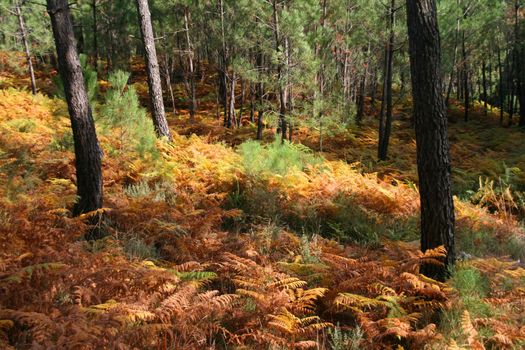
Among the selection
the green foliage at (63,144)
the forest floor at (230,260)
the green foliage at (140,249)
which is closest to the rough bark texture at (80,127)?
the forest floor at (230,260)

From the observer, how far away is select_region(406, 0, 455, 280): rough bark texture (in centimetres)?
363

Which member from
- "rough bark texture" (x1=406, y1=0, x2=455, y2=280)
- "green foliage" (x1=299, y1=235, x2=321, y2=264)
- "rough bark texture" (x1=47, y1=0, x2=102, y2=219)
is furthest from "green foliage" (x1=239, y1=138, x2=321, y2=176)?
"rough bark texture" (x1=406, y1=0, x2=455, y2=280)

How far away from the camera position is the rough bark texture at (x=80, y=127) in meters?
5.02

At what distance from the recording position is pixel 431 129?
373cm

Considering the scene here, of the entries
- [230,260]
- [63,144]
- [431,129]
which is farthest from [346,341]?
[63,144]

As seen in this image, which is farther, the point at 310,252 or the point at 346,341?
the point at 310,252

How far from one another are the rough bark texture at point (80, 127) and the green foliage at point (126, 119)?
8.43 feet

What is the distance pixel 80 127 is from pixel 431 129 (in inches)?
164

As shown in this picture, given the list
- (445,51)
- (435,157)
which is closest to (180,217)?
(435,157)

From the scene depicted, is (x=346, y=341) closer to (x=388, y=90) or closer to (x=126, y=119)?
(x=126, y=119)

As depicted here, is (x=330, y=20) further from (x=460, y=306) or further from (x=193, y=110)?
(x=460, y=306)

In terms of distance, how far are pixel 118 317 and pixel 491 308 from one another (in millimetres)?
2993

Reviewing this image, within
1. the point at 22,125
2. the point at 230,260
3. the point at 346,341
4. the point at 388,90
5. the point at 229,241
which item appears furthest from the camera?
the point at 388,90

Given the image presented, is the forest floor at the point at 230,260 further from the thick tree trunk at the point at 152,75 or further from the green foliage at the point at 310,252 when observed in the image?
the thick tree trunk at the point at 152,75
